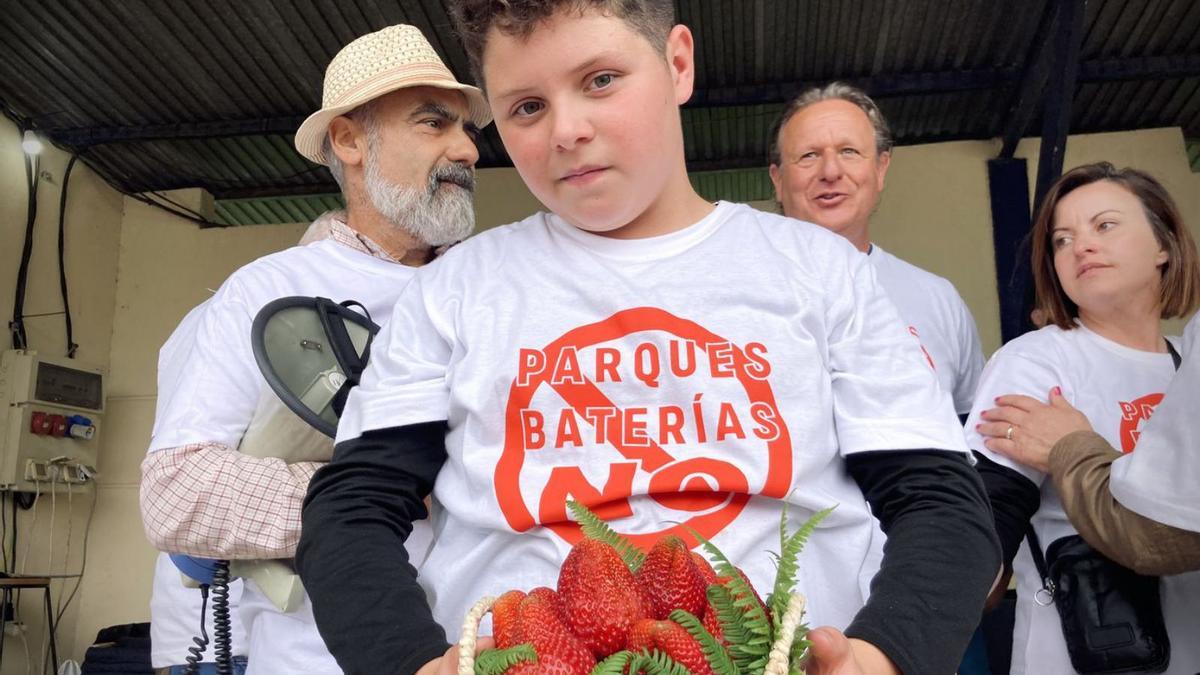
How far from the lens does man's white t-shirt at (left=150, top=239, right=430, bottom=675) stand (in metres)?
1.61

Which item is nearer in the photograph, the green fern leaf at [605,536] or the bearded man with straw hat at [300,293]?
the green fern leaf at [605,536]

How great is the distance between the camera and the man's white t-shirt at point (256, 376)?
161cm

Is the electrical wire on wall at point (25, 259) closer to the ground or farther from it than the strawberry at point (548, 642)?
farther from it

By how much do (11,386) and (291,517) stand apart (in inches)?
230

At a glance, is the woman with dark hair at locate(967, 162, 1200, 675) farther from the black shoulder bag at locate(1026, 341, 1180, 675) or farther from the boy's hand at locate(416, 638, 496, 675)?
the boy's hand at locate(416, 638, 496, 675)

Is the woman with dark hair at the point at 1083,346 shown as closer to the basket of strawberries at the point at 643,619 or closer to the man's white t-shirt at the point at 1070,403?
the man's white t-shirt at the point at 1070,403

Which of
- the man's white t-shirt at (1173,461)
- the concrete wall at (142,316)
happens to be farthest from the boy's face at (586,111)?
the concrete wall at (142,316)

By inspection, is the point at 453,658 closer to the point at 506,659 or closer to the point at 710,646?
the point at 506,659

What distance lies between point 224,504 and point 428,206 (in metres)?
0.83

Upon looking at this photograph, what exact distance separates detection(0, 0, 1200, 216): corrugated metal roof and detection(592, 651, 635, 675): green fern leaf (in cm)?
480

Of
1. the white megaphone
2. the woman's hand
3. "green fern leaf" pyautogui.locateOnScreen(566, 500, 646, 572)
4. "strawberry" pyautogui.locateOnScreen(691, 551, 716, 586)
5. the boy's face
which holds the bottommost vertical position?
"strawberry" pyautogui.locateOnScreen(691, 551, 716, 586)

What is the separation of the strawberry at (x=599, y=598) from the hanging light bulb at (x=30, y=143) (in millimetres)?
7138

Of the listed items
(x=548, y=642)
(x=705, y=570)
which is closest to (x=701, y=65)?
(x=705, y=570)

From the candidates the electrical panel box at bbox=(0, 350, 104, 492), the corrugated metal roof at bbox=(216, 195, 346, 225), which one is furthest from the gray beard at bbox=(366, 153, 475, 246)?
the corrugated metal roof at bbox=(216, 195, 346, 225)
